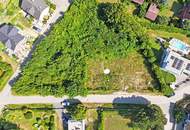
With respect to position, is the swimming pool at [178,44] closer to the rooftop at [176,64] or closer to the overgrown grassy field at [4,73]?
the rooftop at [176,64]

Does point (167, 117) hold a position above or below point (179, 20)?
below

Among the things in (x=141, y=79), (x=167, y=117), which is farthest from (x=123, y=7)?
(x=167, y=117)

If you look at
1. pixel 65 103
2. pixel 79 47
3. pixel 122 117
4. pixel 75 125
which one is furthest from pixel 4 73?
pixel 122 117

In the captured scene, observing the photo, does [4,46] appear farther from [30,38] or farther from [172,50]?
[172,50]

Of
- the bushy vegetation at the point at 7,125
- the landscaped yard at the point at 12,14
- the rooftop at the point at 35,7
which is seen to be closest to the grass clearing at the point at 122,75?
the rooftop at the point at 35,7

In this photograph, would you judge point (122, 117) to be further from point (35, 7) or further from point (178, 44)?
point (35, 7)

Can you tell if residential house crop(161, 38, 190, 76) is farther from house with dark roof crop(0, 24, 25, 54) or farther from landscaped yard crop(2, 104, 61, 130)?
house with dark roof crop(0, 24, 25, 54)
